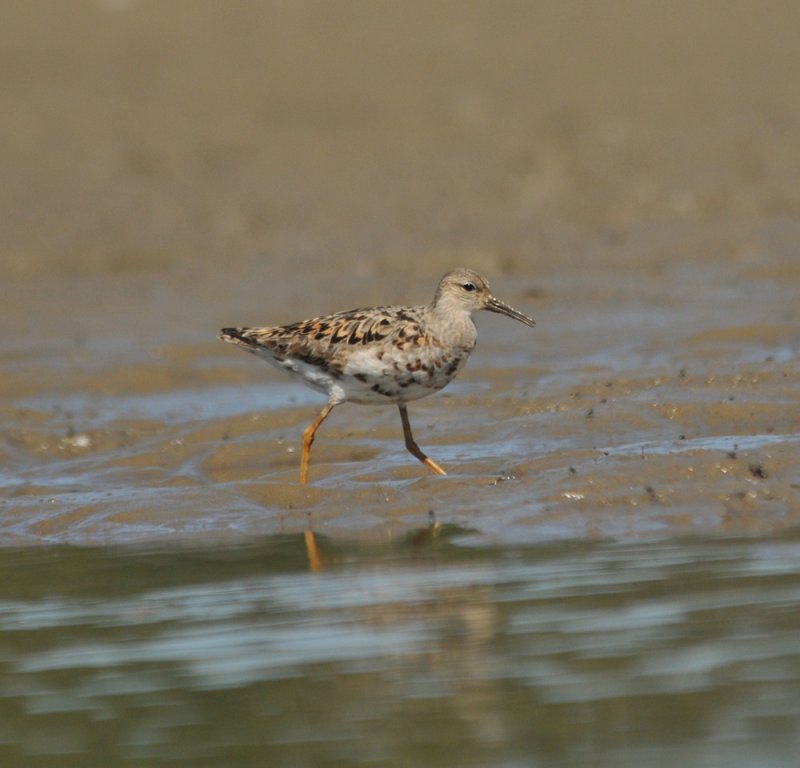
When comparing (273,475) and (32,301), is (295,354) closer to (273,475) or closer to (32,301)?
(273,475)

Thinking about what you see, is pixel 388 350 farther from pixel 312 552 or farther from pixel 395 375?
pixel 312 552

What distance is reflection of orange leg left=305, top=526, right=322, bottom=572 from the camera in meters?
9.07

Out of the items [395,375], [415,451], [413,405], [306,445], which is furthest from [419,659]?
[413,405]

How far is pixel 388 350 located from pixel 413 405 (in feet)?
8.41

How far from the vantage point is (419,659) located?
6.81m

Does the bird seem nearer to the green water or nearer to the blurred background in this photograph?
the blurred background

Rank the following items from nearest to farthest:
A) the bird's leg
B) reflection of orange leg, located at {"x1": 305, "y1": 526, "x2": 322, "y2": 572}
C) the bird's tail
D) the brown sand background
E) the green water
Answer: the green water
reflection of orange leg, located at {"x1": 305, "y1": 526, "x2": 322, "y2": 572}
the brown sand background
the bird's leg
the bird's tail

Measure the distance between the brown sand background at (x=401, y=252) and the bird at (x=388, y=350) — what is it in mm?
596

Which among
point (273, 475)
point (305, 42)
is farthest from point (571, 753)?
point (305, 42)

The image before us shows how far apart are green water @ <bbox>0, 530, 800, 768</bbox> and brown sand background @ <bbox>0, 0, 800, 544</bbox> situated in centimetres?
145

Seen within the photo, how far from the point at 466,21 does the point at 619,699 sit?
1954cm

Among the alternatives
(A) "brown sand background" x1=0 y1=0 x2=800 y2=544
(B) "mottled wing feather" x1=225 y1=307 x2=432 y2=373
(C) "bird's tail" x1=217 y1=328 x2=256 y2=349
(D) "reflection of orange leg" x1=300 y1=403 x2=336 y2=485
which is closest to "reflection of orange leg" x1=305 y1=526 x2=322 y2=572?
(A) "brown sand background" x1=0 y1=0 x2=800 y2=544

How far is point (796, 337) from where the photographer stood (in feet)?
51.1

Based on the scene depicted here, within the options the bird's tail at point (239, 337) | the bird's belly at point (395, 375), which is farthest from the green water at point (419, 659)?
the bird's tail at point (239, 337)
